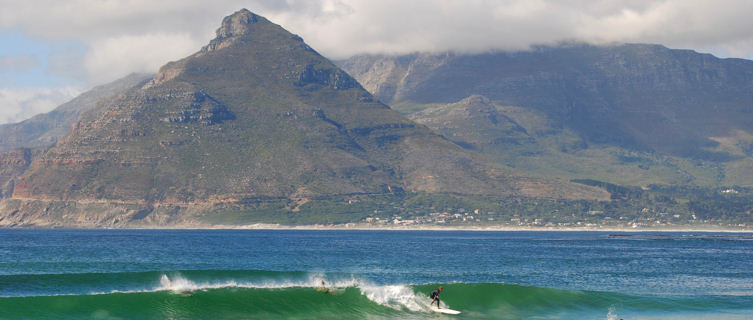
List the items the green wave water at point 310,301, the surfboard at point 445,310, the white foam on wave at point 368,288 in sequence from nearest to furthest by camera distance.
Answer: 1. the green wave water at point 310,301
2. the surfboard at point 445,310
3. the white foam on wave at point 368,288

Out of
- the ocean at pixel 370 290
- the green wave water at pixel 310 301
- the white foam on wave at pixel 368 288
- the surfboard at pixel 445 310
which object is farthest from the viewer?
the white foam on wave at pixel 368 288

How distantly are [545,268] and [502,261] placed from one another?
14.6 metres

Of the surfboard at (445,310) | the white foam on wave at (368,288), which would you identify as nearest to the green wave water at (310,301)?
the white foam on wave at (368,288)

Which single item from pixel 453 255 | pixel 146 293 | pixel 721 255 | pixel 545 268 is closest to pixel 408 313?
pixel 146 293

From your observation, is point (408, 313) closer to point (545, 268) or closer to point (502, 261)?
point (545, 268)

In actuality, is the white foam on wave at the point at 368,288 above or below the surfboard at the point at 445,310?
above

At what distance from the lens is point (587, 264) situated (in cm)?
12769

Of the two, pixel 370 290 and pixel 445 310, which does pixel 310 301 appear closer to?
pixel 370 290

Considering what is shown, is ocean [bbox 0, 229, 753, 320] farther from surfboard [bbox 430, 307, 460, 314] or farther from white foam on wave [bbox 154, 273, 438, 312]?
surfboard [bbox 430, 307, 460, 314]

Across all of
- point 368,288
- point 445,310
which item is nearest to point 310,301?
point 368,288

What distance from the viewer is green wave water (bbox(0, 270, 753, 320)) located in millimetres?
69875

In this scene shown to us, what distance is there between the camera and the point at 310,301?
7512 centimetres

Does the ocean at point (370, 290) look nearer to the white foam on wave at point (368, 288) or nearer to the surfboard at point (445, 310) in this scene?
the white foam on wave at point (368, 288)

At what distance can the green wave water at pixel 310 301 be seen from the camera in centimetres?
6988
